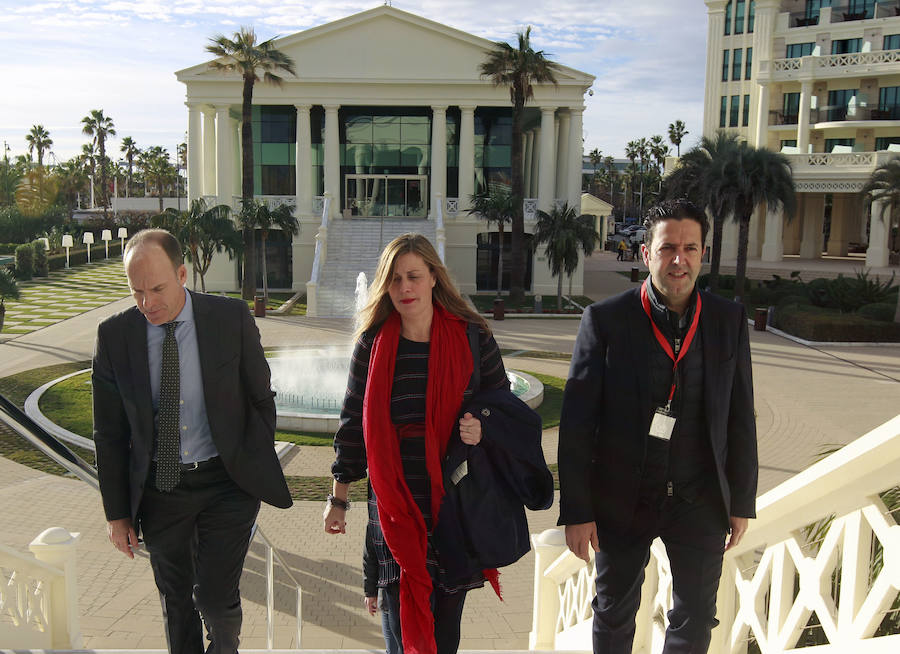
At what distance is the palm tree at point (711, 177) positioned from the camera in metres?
32.2

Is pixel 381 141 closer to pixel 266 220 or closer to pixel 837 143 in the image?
pixel 266 220

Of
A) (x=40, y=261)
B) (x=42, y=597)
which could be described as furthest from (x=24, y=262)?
(x=42, y=597)

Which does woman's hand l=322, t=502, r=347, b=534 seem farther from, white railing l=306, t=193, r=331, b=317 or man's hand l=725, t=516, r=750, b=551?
white railing l=306, t=193, r=331, b=317

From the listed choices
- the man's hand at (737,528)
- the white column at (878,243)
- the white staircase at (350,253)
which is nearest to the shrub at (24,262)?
the white staircase at (350,253)

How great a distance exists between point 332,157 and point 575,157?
11.4 m

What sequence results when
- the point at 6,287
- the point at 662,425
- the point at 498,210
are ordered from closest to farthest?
the point at 662,425 → the point at 6,287 → the point at 498,210

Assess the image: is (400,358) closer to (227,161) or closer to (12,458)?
(12,458)

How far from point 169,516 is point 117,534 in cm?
26

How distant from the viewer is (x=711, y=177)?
3256cm

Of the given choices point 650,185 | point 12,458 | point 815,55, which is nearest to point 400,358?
point 12,458

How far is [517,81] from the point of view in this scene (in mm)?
31750

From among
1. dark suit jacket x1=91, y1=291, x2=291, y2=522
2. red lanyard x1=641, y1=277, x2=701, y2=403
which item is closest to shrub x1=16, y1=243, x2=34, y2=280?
dark suit jacket x1=91, y1=291, x2=291, y2=522

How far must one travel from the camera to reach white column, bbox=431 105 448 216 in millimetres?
37719

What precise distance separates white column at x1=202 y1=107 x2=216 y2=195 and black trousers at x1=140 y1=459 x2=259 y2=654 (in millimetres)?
37546
